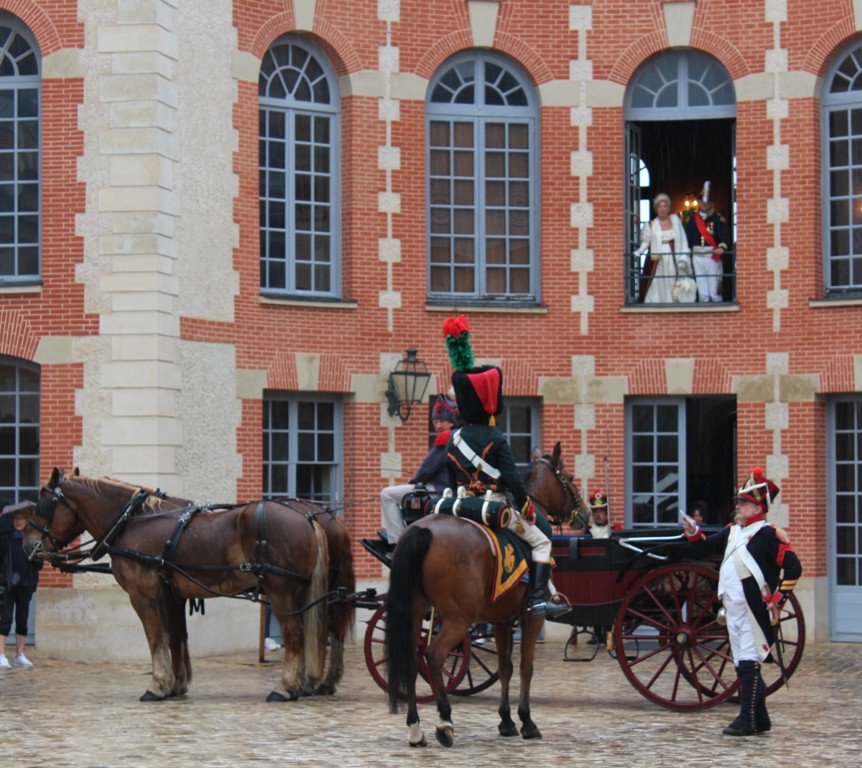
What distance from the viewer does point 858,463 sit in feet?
60.3

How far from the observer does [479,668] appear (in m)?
14.2

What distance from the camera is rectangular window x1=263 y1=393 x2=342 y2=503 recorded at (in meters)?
18.0

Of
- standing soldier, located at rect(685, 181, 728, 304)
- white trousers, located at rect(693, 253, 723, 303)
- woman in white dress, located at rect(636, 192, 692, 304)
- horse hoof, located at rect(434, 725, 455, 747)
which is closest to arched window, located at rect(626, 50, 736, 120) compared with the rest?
woman in white dress, located at rect(636, 192, 692, 304)

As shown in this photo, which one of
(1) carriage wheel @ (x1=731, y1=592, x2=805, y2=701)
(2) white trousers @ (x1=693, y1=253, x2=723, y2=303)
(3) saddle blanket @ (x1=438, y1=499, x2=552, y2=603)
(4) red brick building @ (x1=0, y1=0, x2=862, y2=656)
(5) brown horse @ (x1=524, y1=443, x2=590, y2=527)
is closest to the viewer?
(3) saddle blanket @ (x1=438, y1=499, x2=552, y2=603)

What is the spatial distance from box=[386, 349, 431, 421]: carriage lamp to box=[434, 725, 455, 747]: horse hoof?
7878 mm

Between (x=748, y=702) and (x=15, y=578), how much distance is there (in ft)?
24.8

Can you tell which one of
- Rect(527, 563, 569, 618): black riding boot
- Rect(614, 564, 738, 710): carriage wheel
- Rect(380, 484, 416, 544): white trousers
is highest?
Rect(380, 484, 416, 544): white trousers

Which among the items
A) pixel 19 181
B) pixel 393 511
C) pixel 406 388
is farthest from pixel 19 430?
pixel 393 511

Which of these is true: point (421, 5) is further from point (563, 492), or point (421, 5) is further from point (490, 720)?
point (490, 720)

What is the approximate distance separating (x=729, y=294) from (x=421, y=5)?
491 centimetres

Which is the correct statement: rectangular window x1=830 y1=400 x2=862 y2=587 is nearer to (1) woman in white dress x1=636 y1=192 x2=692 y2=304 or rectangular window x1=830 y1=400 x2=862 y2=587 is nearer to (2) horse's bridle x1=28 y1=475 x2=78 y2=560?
(1) woman in white dress x1=636 y1=192 x2=692 y2=304

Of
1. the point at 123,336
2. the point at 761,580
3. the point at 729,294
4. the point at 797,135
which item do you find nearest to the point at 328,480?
the point at 123,336

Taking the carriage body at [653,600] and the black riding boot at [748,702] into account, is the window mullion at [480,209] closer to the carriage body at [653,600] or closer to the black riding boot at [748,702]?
the carriage body at [653,600]

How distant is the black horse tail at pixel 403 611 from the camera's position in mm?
10305
